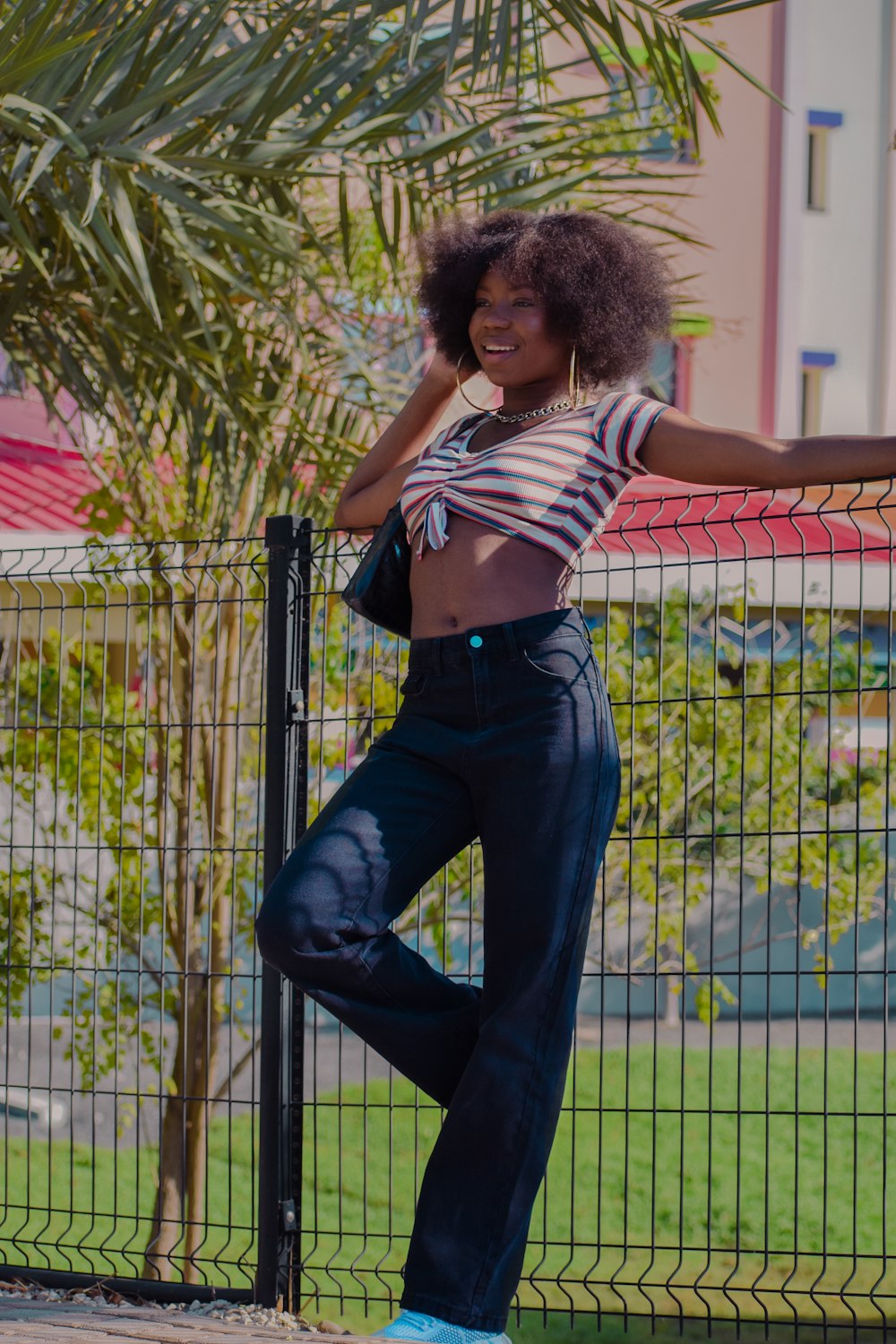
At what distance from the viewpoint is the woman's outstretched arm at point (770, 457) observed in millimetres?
2275

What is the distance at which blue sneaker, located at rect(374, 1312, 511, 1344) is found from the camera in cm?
225

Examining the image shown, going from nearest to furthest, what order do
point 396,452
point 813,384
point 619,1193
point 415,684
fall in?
point 415,684 < point 396,452 < point 619,1193 < point 813,384

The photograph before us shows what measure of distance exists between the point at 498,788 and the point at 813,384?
13566 mm

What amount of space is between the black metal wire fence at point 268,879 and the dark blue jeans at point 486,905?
728 mm

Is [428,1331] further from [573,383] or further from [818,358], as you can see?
[818,358]

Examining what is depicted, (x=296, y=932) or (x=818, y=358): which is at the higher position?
(x=818, y=358)

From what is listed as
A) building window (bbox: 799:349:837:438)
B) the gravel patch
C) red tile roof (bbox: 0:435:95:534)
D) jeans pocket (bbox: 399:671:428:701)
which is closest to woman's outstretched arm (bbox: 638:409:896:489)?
jeans pocket (bbox: 399:671:428:701)

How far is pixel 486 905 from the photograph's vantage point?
2.43 meters

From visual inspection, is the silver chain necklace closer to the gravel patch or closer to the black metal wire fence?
the black metal wire fence

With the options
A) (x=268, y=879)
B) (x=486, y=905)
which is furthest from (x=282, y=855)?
(x=486, y=905)

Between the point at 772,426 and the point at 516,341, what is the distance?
12662 millimetres

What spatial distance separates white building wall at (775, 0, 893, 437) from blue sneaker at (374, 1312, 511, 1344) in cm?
1317

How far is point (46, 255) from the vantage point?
5.02 meters

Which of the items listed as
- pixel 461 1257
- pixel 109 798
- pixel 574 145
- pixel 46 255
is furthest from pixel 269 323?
pixel 461 1257
